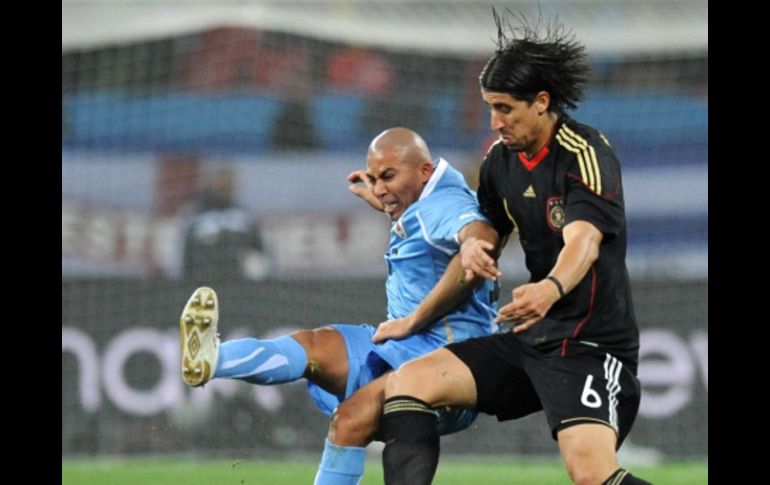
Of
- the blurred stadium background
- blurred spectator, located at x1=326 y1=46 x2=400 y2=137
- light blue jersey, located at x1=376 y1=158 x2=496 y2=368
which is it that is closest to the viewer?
light blue jersey, located at x1=376 y1=158 x2=496 y2=368

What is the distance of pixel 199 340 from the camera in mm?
5477

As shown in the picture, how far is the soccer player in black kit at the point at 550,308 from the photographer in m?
5.04

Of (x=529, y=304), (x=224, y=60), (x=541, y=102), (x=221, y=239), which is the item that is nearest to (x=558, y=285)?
(x=529, y=304)

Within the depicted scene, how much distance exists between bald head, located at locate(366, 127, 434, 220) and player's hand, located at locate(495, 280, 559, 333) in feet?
3.94

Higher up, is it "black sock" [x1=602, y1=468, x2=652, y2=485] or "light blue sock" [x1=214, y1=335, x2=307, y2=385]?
"light blue sock" [x1=214, y1=335, x2=307, y2=385]

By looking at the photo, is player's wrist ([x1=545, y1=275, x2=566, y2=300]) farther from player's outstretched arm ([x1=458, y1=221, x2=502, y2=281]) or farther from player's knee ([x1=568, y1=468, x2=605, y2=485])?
player's knee ([x1=568, y1=468, x2=605, y2=485])

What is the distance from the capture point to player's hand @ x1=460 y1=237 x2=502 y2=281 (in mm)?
5039

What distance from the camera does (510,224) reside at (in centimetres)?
562

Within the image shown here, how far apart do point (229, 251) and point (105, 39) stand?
2200 mm

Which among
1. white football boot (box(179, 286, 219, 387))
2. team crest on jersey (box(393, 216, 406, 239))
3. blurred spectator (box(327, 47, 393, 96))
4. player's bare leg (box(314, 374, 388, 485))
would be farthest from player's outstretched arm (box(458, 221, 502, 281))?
blurred spectator (box(327, 47, 393, 96))

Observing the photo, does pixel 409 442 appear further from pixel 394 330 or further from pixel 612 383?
pixel 612 383

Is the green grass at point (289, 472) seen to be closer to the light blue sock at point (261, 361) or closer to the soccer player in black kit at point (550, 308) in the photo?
the light blue sock at point (261, 361)

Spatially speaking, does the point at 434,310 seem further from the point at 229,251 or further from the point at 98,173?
the point at 98,173
